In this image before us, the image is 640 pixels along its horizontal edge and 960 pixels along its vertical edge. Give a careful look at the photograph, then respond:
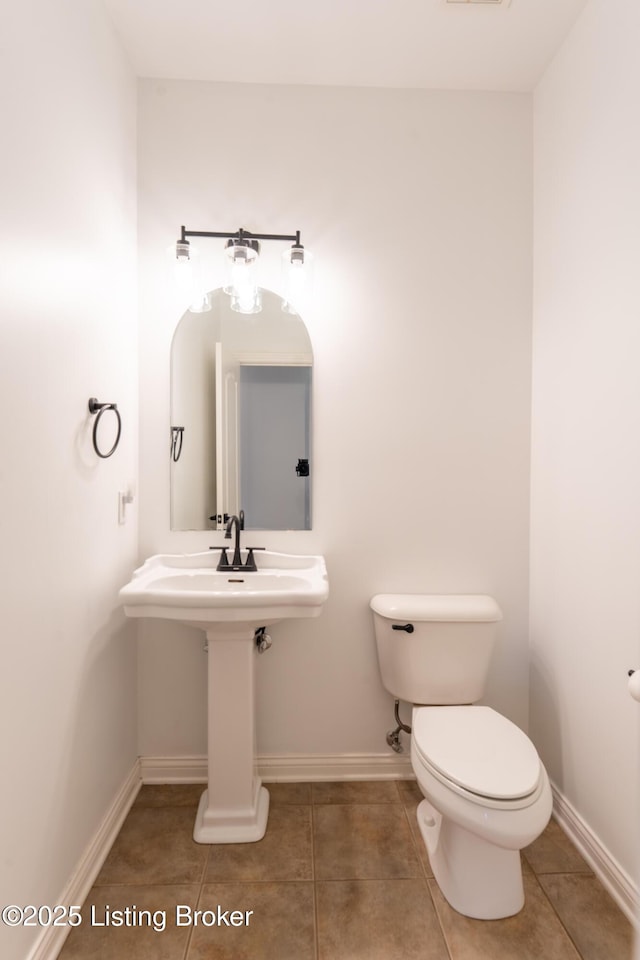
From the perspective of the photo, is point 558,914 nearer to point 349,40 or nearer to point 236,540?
point 236,540

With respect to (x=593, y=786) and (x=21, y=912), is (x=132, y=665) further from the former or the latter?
(x=593, y=786)

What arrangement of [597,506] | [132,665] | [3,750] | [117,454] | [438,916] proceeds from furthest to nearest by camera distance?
[132,665] → [117,454] → [597,506] → [438,916] → [3,750]

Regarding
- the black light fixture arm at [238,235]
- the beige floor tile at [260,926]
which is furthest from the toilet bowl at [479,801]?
the black light fixture arm at [238,235]

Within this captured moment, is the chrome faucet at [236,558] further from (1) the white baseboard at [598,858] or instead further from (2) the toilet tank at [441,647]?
(1) the white baseboard at [598,858]

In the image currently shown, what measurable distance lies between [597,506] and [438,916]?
124 cm

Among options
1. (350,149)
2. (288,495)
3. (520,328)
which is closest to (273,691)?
(288,495)

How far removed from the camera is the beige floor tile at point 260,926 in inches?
53.1

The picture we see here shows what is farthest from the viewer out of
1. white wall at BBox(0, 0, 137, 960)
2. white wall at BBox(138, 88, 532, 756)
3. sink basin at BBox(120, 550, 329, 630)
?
white wall at BBox(138, 88, 532, 756)

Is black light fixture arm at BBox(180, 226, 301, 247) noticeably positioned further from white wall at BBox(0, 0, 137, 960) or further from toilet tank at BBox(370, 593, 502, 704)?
toilet tank at BBox(370, 593, 502, 704)

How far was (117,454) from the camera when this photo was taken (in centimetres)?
182

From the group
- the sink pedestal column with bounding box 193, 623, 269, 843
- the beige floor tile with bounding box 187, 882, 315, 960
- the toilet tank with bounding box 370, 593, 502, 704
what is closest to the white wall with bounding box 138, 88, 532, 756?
the toilet tank with bounding box 370, 593, 502, 704

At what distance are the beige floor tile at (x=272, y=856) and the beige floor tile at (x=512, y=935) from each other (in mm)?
419

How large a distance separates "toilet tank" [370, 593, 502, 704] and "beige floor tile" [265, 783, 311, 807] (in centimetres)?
52

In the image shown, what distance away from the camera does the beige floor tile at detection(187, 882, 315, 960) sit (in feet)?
4.42
